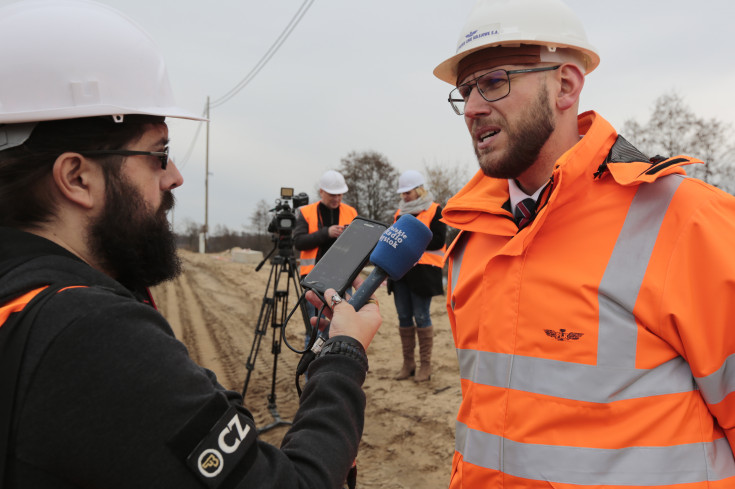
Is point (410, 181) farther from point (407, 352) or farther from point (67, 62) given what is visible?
point (67, 62)

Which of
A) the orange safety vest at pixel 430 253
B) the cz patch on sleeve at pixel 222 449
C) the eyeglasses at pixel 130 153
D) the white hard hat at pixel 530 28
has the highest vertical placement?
the white hard hat at pixel 530 28

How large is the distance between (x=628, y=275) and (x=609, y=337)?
20 cm

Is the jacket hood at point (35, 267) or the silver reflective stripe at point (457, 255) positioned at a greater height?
the jacket hood at point (35, 267)

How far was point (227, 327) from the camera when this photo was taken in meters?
9.05

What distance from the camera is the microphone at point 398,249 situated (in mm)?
1812

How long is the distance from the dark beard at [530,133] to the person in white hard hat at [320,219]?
12.8ft

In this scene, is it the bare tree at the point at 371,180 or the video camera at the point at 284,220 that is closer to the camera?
the video camera at the point at 284,220

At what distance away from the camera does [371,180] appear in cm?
3656

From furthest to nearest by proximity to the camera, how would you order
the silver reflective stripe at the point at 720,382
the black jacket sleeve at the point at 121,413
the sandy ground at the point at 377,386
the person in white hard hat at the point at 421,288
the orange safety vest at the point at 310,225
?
the orange safety vest at the point at 310,225 → the person in white hard hat at the point at 421,288 → the sandy ground at the point at 377,386 → the silver reflective stripe at the point at 720,382 → the black jacket sleeve at the point at 121,413

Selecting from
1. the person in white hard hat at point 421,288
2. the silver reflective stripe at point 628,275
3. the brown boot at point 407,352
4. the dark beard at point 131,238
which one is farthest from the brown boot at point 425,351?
the dark beard at point 131,238

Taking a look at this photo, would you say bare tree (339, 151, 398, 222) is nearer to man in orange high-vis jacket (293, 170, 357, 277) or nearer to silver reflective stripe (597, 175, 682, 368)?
man in orange high-vis jacket (293, 170, 357, 277)

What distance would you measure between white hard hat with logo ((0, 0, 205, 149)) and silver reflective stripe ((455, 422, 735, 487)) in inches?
61.8

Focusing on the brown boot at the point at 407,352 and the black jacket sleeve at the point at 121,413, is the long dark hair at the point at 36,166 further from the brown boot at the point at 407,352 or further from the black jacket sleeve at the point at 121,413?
the brown boot at the point at 407,352

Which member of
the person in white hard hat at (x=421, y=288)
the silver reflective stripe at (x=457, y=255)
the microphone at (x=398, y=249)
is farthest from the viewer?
the person in white hard hat at (x=421, y=288)
